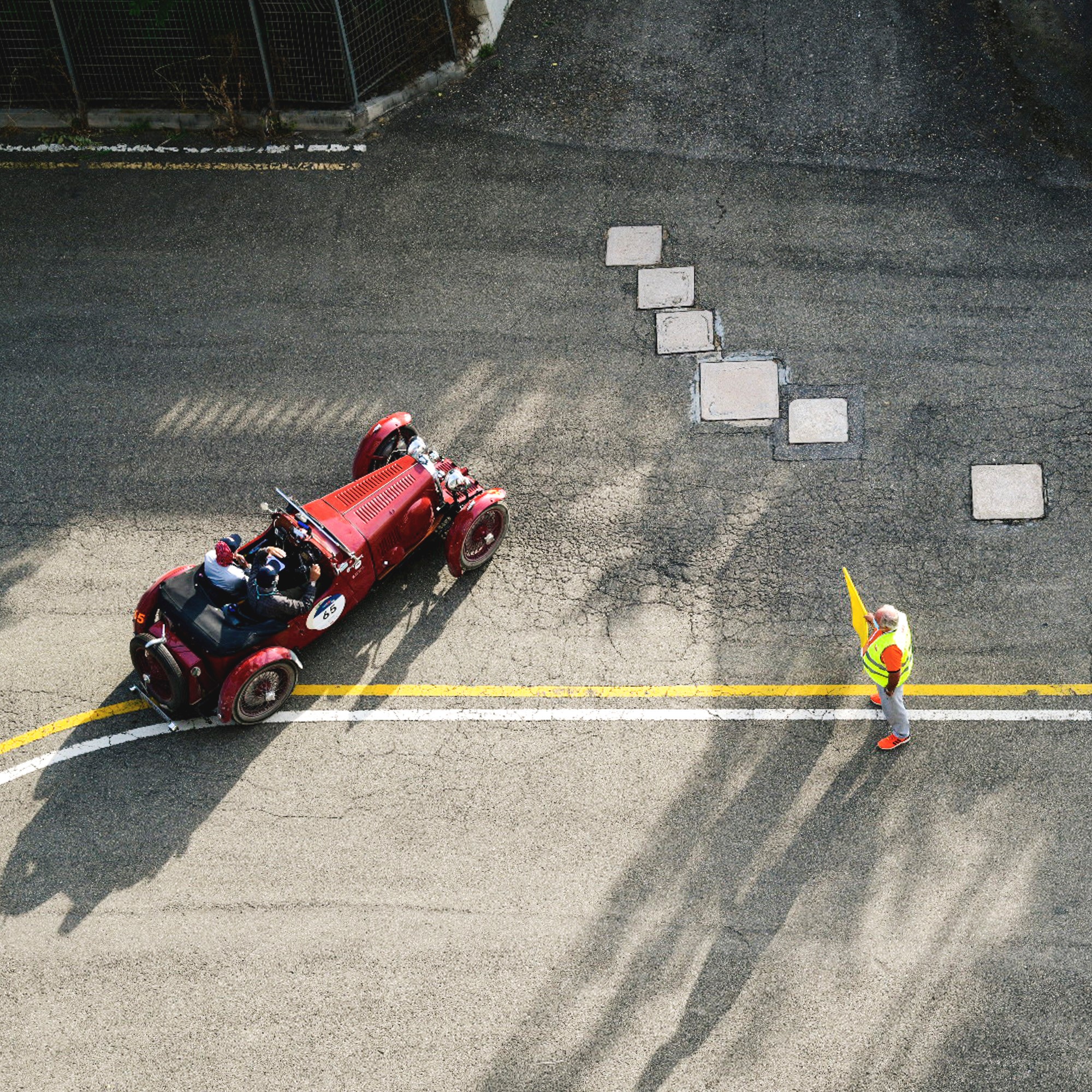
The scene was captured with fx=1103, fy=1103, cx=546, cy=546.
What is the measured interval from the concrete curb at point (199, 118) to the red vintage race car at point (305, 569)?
5057 millimetres

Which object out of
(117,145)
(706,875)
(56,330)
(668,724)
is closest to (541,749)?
(668,724)

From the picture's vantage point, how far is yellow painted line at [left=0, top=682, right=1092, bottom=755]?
9.44m

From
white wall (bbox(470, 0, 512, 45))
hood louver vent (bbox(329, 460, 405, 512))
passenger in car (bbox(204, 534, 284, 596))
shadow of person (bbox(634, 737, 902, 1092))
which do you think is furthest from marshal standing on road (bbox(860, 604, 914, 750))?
white wall (bbox(470, 0, 512, 45))

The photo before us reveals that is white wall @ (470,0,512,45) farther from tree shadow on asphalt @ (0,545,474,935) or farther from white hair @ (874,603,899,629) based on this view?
white hair @ (874,603,899,629)

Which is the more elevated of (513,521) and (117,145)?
(117,145)

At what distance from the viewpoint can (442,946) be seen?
8508 mm

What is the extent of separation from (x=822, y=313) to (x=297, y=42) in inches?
274

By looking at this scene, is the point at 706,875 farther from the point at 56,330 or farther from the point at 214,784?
the point at 56,330

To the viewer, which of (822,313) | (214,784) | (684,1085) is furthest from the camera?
(822,313)

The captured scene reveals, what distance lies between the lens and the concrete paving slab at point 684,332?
37.9ft

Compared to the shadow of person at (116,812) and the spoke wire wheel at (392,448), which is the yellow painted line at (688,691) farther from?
the spoke wire wheel at (392,448)

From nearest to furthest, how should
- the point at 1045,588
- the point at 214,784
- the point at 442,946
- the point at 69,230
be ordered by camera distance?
the point at 442,946, the point at 214,784, the point at 1045,588, the point at 69,230

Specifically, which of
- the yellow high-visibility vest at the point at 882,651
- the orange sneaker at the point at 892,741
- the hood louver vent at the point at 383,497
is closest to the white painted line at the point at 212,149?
the hood louver vent at the point at 383,497

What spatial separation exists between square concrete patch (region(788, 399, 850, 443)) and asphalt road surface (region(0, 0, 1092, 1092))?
0.30 meters
